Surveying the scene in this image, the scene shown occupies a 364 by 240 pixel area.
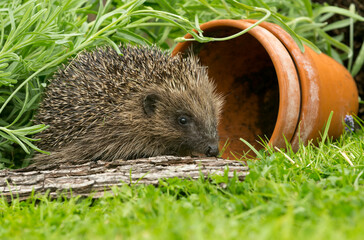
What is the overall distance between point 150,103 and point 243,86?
165 cm

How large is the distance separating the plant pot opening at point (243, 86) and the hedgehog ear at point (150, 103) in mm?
1106

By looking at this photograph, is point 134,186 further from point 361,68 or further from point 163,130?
point 361,68

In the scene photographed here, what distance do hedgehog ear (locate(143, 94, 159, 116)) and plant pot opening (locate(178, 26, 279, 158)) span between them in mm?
1106

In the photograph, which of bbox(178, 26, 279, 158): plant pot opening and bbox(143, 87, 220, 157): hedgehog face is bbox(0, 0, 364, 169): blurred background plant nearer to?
bbox(178, 26, 279, 158): plant pot opening

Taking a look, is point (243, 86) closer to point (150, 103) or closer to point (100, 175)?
point (150, 103)

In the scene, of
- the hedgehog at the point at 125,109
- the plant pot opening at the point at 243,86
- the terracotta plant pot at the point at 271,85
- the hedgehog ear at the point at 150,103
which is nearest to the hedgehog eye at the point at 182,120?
the hedgehog at the point at 125,109

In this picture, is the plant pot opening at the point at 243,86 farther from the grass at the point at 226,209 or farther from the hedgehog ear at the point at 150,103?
the grass at the point at 226,209

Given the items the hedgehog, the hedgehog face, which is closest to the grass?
the hedgehog face

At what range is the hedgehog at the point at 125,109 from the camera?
13.4 feet

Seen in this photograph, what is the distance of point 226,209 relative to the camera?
8.30 feet

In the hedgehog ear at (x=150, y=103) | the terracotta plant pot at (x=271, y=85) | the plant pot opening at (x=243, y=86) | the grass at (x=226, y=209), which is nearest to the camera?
the grass at (x=226, y=209)

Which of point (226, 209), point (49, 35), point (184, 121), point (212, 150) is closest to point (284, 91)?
point (212, 150)

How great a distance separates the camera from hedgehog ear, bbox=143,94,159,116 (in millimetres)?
4148

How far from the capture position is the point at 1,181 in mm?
3264
